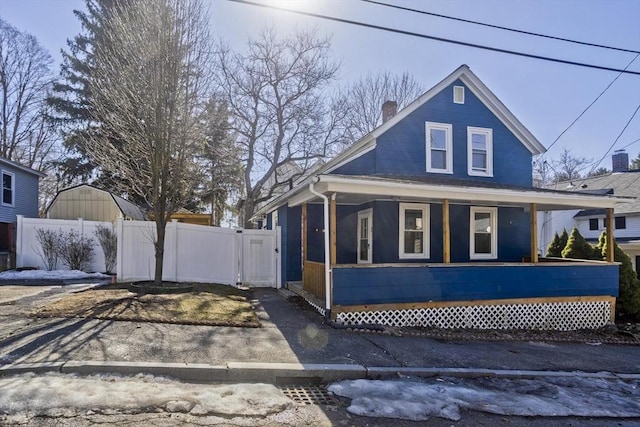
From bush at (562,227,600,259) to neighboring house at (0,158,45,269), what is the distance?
826 inches

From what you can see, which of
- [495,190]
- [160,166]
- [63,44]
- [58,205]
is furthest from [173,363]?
[63,44]

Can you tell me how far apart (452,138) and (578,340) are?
6.45 m

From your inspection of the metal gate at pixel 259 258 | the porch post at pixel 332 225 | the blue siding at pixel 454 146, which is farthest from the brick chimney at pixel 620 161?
the porch post at pixel 332 225

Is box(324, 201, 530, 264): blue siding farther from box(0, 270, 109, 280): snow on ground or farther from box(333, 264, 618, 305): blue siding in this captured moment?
box(0, 270, 109, 280): snow on ground

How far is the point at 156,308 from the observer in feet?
27.3

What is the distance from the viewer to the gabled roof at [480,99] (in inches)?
465

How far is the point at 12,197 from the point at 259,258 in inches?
498

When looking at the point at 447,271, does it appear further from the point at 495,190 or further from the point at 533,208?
the point at 533,208

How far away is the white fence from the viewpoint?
485 inches

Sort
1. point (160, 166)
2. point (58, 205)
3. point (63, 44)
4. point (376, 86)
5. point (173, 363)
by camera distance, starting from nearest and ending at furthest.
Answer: point (173, 363) < point (160, 166) < point (58, 205) < point (63, 44) < point (376, 86)

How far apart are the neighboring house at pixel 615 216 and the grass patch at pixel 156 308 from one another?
21408mm

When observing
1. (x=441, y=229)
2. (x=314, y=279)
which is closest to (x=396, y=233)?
(x=441, y=229)

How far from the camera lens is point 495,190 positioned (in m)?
10.0

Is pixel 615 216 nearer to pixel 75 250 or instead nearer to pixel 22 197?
pixel 75 250
